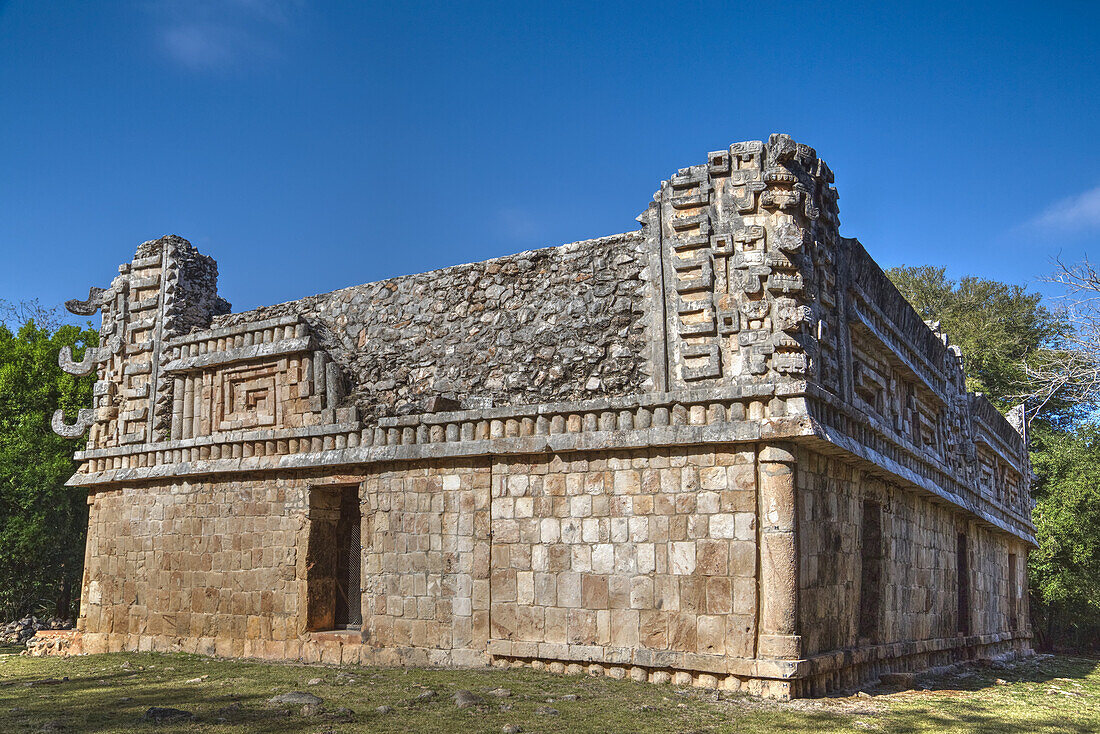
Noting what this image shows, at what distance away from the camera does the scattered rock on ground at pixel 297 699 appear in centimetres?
673

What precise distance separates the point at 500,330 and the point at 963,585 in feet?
28.0

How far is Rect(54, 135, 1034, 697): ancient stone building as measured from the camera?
7734 mm

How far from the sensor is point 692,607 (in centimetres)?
770

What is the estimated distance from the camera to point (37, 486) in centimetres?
1658

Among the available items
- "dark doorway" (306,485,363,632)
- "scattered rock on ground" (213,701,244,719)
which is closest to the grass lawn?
"scattered rock on ground" (213,701,244,719)

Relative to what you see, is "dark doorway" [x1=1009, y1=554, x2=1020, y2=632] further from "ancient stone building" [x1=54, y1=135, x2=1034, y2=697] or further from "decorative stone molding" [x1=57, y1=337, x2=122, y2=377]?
"decorative stone molding" [x1=57, y1=337, x2=122, y2=377]

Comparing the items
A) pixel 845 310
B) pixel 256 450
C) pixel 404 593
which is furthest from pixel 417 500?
pixel 845 310

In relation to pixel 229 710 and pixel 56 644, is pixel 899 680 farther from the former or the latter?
pixel 56 644

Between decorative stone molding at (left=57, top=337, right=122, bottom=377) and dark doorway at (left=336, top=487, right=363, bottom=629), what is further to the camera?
decorative stone molding at (left=57, top=337, right=122, bottom=377)

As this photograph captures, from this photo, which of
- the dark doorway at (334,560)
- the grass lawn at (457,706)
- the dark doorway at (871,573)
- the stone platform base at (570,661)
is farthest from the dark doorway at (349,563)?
the dark doorway at (871,573)

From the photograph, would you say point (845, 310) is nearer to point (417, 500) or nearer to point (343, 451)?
point (417, 500)

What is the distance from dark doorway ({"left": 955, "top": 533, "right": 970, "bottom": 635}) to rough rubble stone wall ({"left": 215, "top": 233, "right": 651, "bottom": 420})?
7.57 meters

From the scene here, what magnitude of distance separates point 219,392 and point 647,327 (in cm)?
551

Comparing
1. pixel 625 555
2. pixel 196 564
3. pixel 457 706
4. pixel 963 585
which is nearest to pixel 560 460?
A: pixel 625 555
